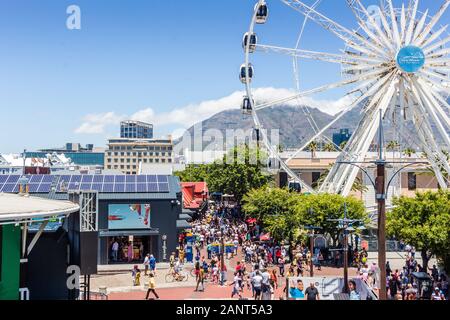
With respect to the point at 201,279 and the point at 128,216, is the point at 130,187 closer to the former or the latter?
the point at 128,216

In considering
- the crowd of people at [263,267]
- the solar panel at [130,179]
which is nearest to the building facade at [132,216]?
the solar panel at [130,179]

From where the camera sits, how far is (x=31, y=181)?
38312mm

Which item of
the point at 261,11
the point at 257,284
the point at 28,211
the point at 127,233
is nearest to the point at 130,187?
the point at 127,233

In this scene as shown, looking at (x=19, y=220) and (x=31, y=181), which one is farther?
(x=31, y=181)

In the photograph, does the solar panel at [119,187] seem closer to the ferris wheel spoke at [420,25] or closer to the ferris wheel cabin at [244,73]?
the ferris wheel cabin at [244,73]

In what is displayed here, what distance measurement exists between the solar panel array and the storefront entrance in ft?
10.4

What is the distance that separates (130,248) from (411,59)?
22154 mm

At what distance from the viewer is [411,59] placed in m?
36.9

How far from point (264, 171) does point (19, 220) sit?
197 ft

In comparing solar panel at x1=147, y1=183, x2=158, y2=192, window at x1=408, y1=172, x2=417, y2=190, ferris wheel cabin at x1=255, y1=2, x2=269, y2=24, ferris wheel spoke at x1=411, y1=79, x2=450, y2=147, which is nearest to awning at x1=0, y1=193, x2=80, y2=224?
solar panel at x1=147, y1=183, x2=158, y2=192

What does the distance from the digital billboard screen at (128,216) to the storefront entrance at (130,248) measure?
34.1 inches

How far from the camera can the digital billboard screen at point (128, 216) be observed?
36.8 metres
